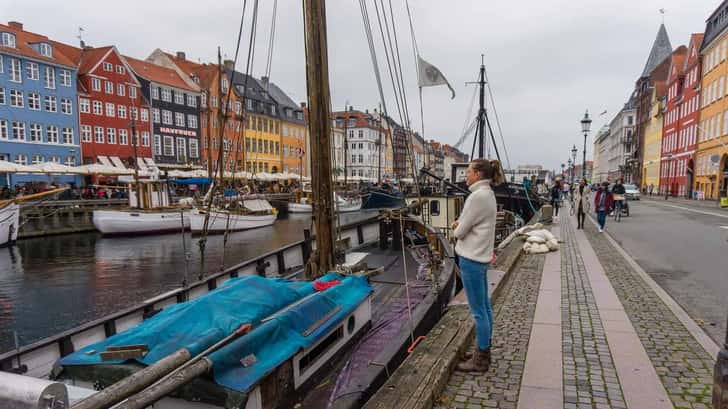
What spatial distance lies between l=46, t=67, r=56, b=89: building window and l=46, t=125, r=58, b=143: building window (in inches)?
141

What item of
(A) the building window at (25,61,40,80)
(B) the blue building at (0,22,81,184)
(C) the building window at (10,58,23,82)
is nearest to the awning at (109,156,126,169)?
(B) the blue building at (0,22,81,184)

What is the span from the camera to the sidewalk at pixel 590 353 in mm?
3250

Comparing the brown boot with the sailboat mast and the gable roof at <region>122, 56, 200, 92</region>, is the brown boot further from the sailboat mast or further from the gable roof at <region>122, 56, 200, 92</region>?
the gable roof at <region>122, 56, 200, 92</region>

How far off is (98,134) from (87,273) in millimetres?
31603

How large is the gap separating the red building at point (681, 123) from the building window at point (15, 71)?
6084 centimetres

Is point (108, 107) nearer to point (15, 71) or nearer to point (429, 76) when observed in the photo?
point (15, 71)

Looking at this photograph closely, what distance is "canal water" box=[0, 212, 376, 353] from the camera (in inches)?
411

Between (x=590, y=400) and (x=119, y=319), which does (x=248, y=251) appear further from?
(x=590, y=400)

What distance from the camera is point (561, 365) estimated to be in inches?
150

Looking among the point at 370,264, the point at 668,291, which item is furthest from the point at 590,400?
the point at 370,264

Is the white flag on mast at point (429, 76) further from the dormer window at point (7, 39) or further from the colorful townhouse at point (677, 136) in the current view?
the dormer window at point (7, 39)

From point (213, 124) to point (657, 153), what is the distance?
57815mm

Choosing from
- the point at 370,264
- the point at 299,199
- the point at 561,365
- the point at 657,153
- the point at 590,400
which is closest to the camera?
the point at 590,400

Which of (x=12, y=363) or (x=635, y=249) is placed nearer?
(x=12, y=363)
